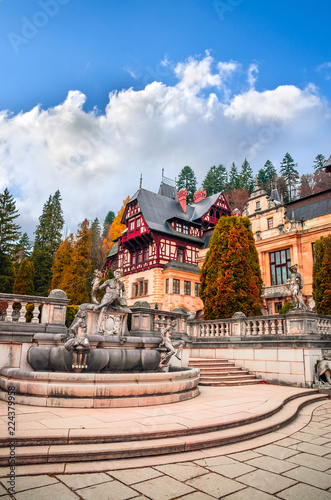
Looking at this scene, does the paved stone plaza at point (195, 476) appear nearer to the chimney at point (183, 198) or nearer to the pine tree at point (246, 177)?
the chimney at point (183, 198)

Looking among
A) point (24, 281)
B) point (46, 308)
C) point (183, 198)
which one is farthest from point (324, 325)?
point (183, 198)

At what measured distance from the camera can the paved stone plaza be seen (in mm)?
3277

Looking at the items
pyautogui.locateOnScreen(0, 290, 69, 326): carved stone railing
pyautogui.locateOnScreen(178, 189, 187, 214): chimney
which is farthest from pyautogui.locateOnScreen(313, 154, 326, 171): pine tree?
pyautogui.locateOnScreen(0, 290, 69, 326): carved stone railing

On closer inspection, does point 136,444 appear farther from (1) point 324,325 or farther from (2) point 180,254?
(2) point 180,254

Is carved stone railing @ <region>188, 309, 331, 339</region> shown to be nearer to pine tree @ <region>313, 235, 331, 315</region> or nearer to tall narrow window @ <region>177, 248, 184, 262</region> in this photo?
pine tree @ <region>313, 235, 331, 315</region>

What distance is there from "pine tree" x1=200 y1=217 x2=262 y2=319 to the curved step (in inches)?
550

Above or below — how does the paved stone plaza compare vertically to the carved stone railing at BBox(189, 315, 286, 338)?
below

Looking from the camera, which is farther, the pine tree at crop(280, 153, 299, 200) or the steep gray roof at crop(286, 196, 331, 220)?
the pine tree at crop(280, 153, 299, 200)

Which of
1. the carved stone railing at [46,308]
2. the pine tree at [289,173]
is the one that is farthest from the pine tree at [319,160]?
the carved stone railing at [46,308]

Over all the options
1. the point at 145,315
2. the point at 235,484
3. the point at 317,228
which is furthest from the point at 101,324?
the point at 317,228

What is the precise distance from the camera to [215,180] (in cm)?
7206

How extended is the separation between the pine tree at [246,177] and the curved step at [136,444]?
68.3m

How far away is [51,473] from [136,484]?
96 cm

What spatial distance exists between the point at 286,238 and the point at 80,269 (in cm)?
2544
